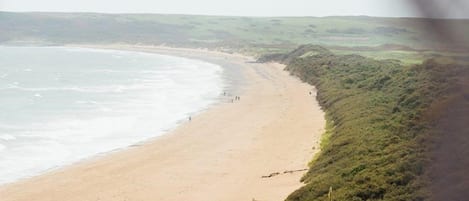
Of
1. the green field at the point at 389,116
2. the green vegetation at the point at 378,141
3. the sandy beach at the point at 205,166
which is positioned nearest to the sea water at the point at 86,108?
the sandy beach at the point at 205,166

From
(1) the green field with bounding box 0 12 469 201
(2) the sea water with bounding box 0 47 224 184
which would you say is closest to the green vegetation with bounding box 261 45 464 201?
(1) the green field with bounding box 0 12 469 201

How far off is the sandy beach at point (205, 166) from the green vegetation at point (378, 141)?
1521 mm

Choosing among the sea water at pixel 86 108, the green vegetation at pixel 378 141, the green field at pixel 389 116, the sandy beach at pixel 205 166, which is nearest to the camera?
the green field at pixel 389 116

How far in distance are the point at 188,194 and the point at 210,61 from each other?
3756 inches

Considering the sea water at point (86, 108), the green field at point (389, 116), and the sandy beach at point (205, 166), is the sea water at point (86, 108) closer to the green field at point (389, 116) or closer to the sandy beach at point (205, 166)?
the sandy beach at point (205, 166)

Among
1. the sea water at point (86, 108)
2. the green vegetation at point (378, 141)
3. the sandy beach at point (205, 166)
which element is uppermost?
the green vegetation at point (378, 141)

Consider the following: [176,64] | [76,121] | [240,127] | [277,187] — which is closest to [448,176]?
[277,187]

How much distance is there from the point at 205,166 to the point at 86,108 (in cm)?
2665

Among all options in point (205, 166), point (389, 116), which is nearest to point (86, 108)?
point (205, 166)

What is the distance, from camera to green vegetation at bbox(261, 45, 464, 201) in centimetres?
1608

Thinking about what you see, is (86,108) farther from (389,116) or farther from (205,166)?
(389,116)

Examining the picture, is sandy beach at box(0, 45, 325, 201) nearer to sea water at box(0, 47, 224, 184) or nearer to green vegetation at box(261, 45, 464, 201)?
green vegetation at box(261, 45, 464, 201)

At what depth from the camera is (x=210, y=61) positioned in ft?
391

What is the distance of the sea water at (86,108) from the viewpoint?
34594 mm
